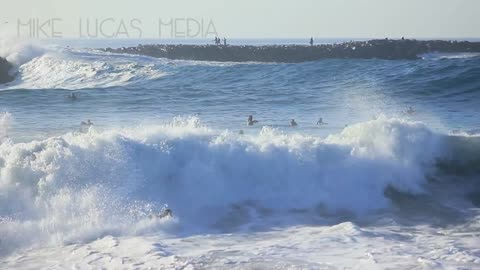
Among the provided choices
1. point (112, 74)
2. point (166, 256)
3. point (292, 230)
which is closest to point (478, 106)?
point (292, 230)

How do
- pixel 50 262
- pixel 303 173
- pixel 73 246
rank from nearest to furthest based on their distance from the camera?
pixel 50 262, pixel 73 246, pixel 303 173

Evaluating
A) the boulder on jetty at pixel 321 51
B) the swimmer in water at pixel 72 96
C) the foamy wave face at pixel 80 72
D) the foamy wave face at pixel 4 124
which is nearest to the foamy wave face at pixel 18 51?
the foamy wave face at pixel 80 72

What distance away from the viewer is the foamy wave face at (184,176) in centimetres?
1019

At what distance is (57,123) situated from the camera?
19844 millimetres

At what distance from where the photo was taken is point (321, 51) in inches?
1672

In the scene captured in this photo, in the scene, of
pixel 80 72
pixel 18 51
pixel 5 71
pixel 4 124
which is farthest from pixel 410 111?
pixel 18 51

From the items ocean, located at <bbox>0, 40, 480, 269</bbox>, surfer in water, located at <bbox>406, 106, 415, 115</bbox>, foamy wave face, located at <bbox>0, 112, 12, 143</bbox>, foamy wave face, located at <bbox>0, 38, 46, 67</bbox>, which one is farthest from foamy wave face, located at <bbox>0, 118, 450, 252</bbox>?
foamy wave face, located at <bbox>0, 38, 46, 67</bbox>

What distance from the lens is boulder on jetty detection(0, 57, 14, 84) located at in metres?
36.7

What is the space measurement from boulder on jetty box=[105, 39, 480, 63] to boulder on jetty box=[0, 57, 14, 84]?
1225 cm

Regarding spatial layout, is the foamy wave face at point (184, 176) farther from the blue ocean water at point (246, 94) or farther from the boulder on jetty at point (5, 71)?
the boulder on jetty at point (5, 71)

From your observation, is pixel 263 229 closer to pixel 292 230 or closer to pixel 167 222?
pixel 292 230

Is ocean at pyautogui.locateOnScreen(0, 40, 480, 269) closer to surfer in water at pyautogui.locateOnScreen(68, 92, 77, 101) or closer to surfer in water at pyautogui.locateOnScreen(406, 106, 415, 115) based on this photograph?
surfer in water at pyautogui.locateOnScreen(406, 106, 415, 115)

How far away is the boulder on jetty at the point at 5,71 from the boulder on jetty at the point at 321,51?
12249 mm

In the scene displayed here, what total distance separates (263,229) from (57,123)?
11.9 m
